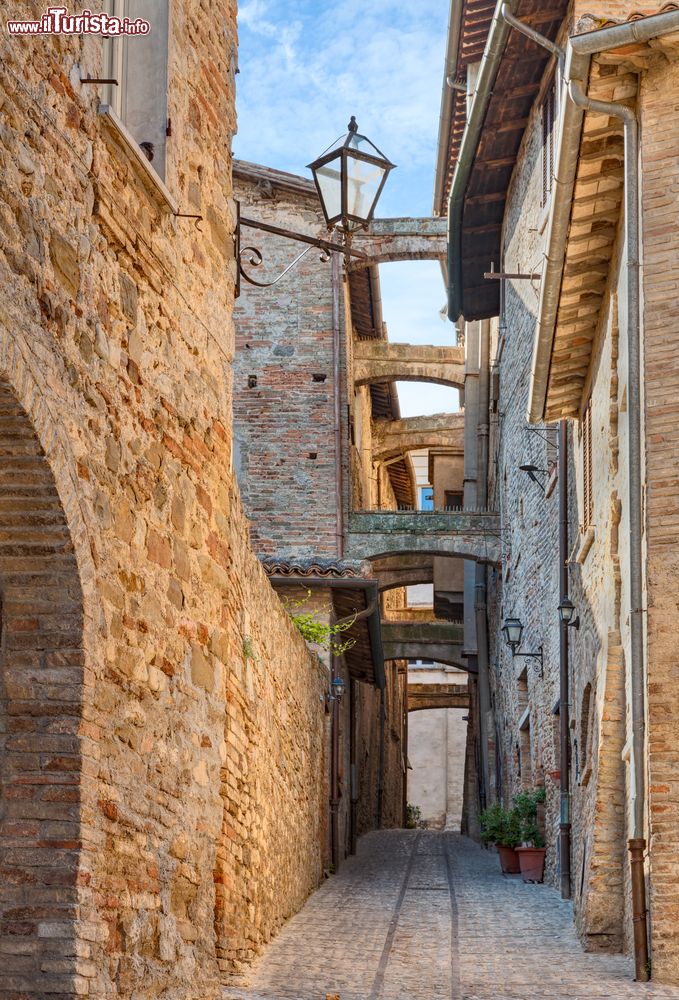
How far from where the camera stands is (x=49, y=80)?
448cm

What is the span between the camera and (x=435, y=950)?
9.17m

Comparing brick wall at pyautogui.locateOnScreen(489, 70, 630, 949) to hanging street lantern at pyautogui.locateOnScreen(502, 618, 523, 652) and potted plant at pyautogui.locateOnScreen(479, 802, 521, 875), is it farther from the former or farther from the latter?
potted plant at pyautogui.locateOnScreen(479, 802, 521, 875)

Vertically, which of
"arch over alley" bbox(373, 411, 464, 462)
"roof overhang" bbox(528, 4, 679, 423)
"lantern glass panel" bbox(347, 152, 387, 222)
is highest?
"arch over alley" bbox(373, 411, 464, 462)

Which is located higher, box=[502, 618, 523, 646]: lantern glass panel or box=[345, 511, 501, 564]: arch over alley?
box=[345, 511, 501, 564]: arch over alley

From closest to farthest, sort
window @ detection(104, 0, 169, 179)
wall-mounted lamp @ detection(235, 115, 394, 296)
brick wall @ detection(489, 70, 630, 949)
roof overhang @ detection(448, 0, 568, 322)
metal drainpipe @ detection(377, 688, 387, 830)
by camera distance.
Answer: window @ detection(104, 0, 169, 179)
wall-mounted lamp @ detection(235, 115, 394, 296)
brick wall @ detection(489, 70, 630, 949)
roof overhang @ detection(448, 0, 568, 322)
metal drainpipe @ detection(377, 688, 387, 830)

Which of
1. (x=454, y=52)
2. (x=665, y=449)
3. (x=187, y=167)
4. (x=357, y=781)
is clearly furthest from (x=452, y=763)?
(x=187, y=167)

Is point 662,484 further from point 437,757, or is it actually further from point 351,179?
point 437,757

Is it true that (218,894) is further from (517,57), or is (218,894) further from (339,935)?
(517,57)

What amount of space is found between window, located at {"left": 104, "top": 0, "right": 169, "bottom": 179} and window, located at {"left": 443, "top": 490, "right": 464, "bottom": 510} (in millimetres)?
21610

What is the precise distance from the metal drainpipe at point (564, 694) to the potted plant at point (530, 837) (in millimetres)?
1654

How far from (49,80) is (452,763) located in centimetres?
3362

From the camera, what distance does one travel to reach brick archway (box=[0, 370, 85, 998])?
4281 mm

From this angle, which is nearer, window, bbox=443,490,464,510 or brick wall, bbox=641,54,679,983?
brick wall, bbox=641,54,679,983

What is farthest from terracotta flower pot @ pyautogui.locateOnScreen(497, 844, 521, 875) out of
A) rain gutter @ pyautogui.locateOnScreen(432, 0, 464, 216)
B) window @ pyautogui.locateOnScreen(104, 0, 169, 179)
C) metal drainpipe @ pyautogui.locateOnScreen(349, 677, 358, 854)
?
window @ pyautogui.locateOnScreen(104, 0, 169, 179)
